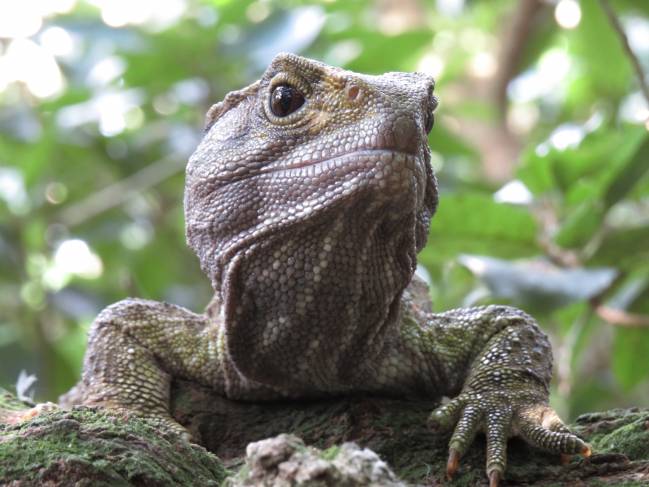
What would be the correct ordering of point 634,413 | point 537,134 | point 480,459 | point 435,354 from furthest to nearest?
point 537,134 < point 435,354 < point 634,413 < point 480,459

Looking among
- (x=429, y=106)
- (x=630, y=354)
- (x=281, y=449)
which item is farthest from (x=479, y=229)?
(x=281, y=449)

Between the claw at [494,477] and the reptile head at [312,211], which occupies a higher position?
the reptile head at [312,211]

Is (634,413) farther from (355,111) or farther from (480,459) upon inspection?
(355,111)

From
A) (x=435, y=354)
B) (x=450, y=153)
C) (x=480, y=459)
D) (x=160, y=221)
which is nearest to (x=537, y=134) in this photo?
(x=450, y=153)

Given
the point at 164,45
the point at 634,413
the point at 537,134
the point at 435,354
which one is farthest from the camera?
the point at 537,134

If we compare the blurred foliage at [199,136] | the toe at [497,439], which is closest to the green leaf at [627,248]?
the blurred foliage at [199,136]

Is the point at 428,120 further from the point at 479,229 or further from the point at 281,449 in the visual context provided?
the point at 479,229

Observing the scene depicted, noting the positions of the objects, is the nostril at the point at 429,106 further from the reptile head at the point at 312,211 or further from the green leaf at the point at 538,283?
the green leaf at the point at 538,283
